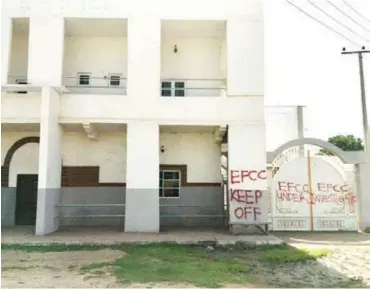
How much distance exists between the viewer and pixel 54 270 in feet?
26.0

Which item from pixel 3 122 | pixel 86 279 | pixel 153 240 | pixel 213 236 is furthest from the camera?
pixel 3 122

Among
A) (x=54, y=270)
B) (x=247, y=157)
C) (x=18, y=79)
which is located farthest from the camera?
(x=18, y=79)

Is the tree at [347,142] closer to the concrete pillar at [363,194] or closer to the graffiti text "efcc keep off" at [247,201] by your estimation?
the concrete pillar at [363,194]

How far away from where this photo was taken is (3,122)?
42.5 feet

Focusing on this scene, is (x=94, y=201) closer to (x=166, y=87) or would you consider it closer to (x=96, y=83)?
(x=96, y=83)

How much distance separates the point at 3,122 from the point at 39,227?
3545mm

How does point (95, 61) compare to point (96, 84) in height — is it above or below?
above

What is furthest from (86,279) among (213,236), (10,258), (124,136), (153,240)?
(124,136)

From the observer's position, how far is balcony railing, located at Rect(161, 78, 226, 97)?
49.9ft

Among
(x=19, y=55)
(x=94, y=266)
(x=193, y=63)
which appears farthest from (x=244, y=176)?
(x=19, y=55)

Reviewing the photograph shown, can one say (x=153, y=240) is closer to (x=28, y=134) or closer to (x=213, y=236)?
(x=213, y=236)

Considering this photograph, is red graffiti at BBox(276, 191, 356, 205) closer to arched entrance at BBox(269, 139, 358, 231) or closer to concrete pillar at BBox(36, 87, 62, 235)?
arched entrance at BBox(269, 139, 358, 231)

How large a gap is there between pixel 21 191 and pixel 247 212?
826cm

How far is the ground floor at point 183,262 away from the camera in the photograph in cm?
704
